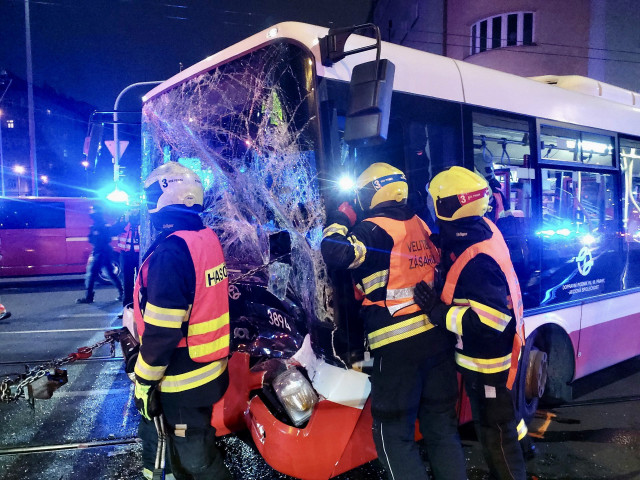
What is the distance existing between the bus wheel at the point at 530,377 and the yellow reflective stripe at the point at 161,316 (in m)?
2.89

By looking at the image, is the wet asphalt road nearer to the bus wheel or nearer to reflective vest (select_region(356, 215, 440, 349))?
the bus wheel

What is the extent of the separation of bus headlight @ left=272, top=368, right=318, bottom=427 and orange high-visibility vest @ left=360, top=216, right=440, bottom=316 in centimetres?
61

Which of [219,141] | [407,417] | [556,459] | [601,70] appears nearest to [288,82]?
[219,141]

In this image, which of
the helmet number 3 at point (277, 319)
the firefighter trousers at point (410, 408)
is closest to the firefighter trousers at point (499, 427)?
the firefighter trousers at point (410, 408)

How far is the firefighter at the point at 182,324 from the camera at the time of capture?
222cm

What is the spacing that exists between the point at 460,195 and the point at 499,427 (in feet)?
4.65

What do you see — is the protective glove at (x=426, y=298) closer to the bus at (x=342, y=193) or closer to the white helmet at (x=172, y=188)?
the bus at (x=342, y=193)

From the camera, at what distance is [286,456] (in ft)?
8.59

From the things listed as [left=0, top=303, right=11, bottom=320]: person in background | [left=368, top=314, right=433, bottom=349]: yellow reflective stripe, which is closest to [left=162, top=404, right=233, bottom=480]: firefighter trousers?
[left=368, top=314, right=433, bottom=349]: yellow reflective stripe

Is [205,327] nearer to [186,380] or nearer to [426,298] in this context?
[186,380]

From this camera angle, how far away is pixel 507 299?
2.48 meters

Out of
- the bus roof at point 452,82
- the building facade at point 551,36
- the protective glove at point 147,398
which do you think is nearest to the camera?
the protective glove at point 147,398

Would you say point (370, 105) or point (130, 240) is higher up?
point (370, 105)

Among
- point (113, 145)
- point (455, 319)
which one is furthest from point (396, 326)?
point (113, 145)
